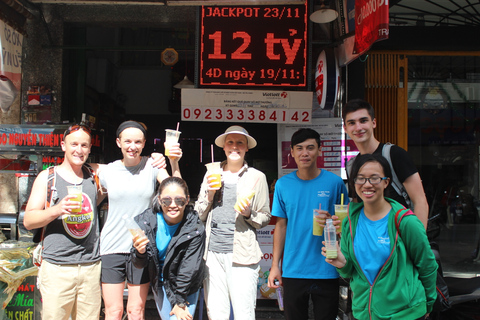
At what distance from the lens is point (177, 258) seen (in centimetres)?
Answer: 302

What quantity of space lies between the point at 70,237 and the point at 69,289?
401 millimetres

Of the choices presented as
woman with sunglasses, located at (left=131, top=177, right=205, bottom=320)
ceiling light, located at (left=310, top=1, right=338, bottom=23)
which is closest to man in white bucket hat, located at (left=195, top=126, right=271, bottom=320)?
woman with sunglasses, located at (left=131, top=177, right=205, bottom=320)

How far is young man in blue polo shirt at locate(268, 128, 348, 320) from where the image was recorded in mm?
2992

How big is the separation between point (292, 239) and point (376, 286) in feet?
2.70

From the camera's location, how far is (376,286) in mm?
2387

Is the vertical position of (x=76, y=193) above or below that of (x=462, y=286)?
above

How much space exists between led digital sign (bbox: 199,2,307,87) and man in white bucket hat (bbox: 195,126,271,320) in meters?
1.59

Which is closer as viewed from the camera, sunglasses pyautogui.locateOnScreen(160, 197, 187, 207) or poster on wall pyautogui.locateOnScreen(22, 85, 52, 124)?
sunglasses pyautogui.locateOnScreen(160, 197, 187, 207)

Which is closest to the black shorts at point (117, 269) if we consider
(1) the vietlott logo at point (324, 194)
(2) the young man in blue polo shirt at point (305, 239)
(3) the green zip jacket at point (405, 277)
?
(2) the young man in blue polo shirt at point (305, 239)

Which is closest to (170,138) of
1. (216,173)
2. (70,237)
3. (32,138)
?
(216,173)

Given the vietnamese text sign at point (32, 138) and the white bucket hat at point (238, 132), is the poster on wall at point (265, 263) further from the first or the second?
the vietnamese text sign at point (32, 138)

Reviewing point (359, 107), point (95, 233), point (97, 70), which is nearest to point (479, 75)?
point (359, 107)

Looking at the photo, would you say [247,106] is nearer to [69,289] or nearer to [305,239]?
[305,239]

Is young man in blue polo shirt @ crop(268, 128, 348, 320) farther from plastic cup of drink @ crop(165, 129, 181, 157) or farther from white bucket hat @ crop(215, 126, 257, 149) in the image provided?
plastic cup of drink @ crop(165, 129, 181, 157)
